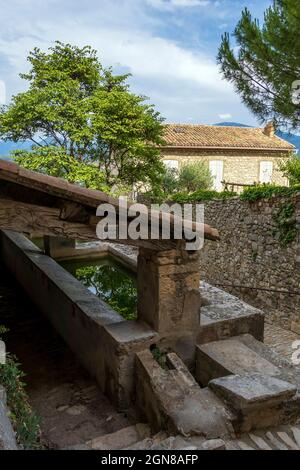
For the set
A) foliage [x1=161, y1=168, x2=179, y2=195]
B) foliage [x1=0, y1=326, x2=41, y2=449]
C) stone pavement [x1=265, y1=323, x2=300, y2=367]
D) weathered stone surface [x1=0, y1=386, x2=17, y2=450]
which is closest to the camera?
weathered stone surface [x1=0, y1=386, x2=17, y2=450]

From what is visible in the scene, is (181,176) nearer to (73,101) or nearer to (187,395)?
Answer: (73,101)

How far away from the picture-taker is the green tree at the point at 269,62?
7172 mm

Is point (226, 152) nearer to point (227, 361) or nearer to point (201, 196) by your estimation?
point (201, 196)

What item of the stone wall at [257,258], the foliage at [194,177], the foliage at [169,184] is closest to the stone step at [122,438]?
the stone wall at [257,258]

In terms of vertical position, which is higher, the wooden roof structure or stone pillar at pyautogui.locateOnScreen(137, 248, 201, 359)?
the wooden roof structure

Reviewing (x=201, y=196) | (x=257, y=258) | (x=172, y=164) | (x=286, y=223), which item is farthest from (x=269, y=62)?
(x=172, y=164)

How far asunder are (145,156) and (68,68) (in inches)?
189

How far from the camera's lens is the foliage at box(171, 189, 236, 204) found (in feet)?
34.9

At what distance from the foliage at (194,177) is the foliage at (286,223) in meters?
9.88

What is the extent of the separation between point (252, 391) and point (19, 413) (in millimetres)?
1745

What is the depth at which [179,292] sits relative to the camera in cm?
361

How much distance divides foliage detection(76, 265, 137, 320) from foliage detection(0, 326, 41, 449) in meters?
2.80

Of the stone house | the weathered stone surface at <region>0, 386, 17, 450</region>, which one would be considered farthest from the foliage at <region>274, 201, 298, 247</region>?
the stone house

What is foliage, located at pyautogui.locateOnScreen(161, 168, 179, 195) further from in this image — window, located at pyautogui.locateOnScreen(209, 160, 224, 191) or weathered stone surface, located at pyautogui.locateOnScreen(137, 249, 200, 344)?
weathered stone surface, located at pyautogui.locateOnScreen(137, 249, 200, 344)
